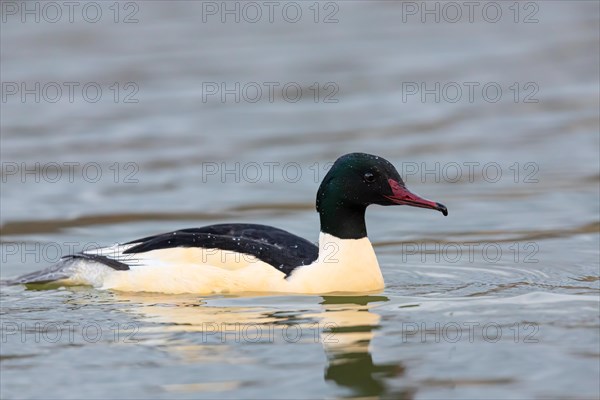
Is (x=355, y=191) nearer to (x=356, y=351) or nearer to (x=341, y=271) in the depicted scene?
(x=341, y=271)

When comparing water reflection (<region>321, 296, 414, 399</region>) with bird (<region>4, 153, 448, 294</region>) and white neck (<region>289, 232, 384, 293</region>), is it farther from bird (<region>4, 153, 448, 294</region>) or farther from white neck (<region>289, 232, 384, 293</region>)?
bird (<region>4, 153, 448, 294</region>)

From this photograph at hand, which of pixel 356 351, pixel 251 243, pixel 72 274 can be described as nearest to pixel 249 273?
pixel 251 243

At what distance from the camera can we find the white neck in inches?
444

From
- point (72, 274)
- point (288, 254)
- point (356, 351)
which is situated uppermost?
point (288, 254)

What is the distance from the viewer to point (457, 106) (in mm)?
20000

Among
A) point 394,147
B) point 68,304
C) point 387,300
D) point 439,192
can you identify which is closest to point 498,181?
point 439,192

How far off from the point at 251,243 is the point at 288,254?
32cm

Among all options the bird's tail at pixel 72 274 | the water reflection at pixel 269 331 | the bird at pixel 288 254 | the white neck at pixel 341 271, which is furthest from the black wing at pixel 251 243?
the water reflection at pixel 269 331

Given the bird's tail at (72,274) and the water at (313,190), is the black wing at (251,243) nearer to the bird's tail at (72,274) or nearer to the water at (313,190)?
the bird's tail at (72,274)

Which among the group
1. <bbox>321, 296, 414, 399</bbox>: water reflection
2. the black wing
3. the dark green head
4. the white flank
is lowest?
<bbox>321, 296, 414, 399</bbox>: water reflection

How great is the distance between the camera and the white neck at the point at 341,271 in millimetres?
11266

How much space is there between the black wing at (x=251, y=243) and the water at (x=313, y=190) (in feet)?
1.41

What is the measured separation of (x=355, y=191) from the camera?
1127 centimetres

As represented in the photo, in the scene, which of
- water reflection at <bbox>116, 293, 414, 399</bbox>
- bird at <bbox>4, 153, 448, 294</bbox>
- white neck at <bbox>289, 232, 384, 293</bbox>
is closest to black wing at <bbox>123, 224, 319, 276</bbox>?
bird at <bbox>4, 153, 448, 294</bbox>
